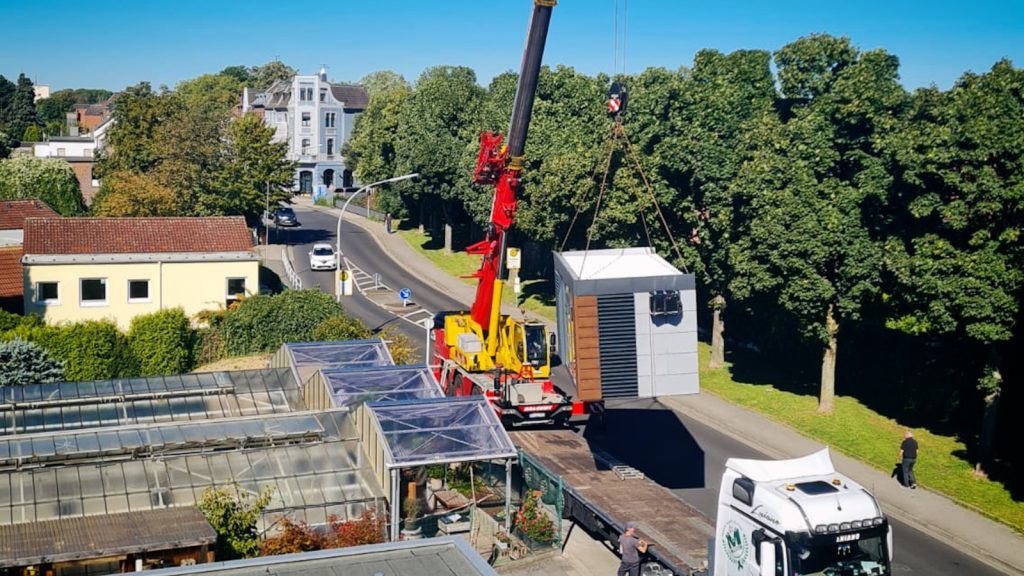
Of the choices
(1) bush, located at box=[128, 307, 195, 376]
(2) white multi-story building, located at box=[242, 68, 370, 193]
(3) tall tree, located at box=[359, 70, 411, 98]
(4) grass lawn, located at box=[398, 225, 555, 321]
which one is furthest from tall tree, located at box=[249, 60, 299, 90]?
(1) bush, located at box=[128, 307, 195, 376]

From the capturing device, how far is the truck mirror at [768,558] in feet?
51.3

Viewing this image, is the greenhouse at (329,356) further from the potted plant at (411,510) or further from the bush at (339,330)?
the potted plant at (411,510)

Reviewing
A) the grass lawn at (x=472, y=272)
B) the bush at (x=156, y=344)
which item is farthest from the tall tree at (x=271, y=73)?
the bush at (x=156, y=344)

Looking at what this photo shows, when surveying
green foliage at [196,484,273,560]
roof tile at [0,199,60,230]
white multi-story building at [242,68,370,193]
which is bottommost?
green foliage at [196,484,273,560]

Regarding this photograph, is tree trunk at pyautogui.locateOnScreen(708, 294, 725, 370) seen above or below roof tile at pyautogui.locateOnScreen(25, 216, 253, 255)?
below

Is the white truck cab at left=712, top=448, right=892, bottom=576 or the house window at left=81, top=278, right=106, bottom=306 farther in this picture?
the house window at left=81, top=278, right=106, bottom=306

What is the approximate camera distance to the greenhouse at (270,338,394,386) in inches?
1158

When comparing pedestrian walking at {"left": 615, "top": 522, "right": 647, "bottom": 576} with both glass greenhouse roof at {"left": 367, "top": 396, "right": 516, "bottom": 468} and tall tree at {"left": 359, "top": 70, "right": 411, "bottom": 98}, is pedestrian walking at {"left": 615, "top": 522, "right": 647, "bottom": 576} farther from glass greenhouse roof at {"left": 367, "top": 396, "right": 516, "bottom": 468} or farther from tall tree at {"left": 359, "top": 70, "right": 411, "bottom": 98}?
tall tree at {"left": 359, "top": 70, "right": 411, "bottom": 98}

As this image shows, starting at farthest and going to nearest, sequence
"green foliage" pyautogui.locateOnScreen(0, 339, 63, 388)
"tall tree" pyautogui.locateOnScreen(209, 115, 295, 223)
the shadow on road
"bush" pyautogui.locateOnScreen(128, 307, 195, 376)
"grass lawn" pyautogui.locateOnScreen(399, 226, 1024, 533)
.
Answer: "tall tree" pyautogui.locateOnScreen(209, 115, 295, 223), "bush" pyautogui.locateOnScreen(128, 307, 195, 376), "green foliage" pyautogui.locateOnScreen(0, 339, 63, 388), the shadow on road, "grass lawn" pyautogui.locateOnScreen(399, 226, 1024, 533)

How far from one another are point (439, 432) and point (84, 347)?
21230mm

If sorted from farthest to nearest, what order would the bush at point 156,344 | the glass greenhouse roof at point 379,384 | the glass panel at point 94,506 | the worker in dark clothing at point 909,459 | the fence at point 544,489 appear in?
the bush at point 156,344, the worker in dark clothing at point 909,459, the glass greenhouse roof at point 379,384, the fence at point 544,489, the glass panel at point 94,506

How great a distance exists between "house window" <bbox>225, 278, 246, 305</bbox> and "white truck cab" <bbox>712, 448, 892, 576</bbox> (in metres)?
35.4

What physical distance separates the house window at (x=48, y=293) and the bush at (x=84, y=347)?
5899 millimetres

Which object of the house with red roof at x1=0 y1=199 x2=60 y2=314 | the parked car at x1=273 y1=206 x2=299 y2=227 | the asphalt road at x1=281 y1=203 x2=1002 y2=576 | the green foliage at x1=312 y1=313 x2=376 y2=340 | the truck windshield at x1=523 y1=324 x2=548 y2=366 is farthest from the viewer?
the parked car at x1=273 y1=206 x2=299 y2=227
